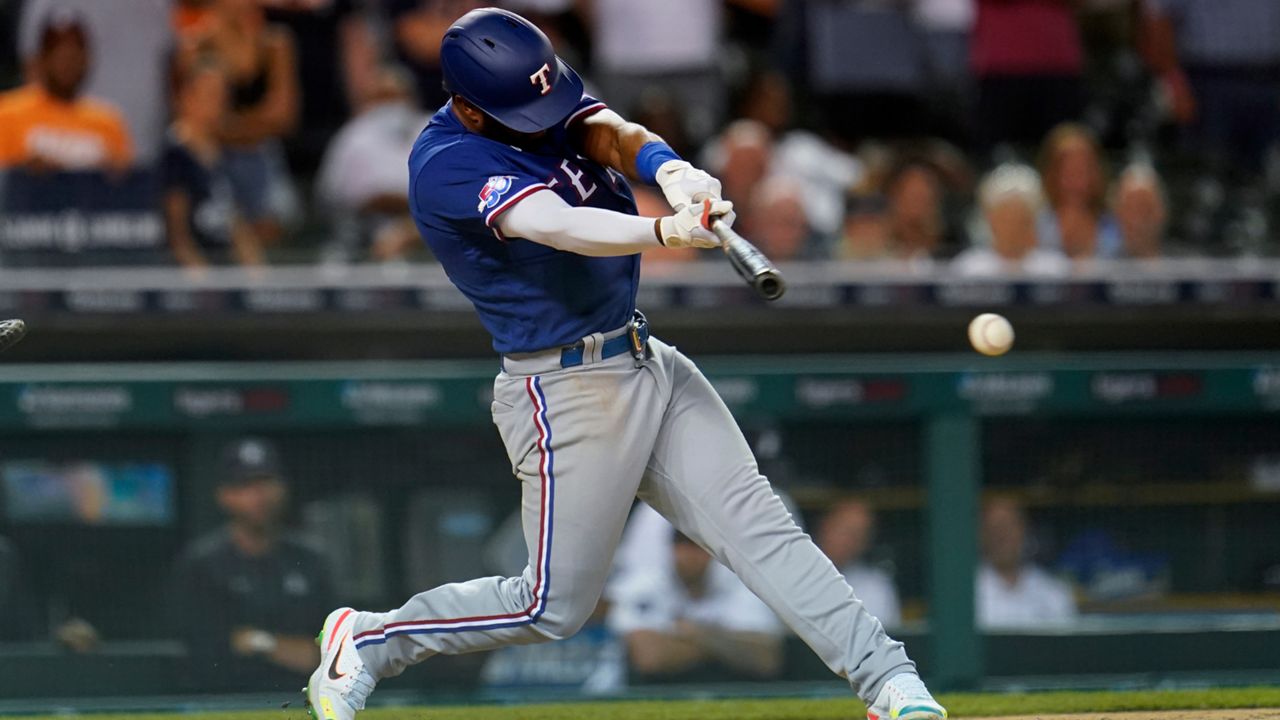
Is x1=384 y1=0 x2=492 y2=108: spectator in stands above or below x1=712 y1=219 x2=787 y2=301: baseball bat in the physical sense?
above

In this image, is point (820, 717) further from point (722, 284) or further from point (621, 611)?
point (722, 284)

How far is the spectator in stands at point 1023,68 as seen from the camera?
765 centimetres

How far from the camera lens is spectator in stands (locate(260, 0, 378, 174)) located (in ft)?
24.5

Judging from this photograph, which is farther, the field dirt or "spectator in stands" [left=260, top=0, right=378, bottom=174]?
"spectator in stands" [left=260, top=0, right=378, bottom=174]

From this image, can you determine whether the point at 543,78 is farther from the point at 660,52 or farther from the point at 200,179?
the point at 660,52

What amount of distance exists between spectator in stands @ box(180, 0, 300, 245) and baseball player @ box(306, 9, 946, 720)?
3.46 m

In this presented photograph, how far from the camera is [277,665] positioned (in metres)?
5.12

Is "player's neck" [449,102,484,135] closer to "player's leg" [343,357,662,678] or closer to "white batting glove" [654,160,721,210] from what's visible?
"white batting glove" [654,160,721,210]

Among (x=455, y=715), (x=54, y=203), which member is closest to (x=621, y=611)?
(x=455, y=715)

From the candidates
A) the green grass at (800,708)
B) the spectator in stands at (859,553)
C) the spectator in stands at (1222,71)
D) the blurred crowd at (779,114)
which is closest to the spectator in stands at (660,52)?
the blurred crowd at (779,114)

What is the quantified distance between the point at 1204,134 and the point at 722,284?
12.1 feet

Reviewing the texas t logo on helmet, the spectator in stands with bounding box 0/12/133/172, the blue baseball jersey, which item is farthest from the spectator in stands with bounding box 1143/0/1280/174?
the texas t logo on helmet

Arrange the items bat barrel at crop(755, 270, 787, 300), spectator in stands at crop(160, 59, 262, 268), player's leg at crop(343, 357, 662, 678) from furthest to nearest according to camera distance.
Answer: spectator in stands at crop(160, 59, 262, 268)
player's leg at crop(343, 357, 662, 678)
bat barrel at crop(755, 270, 787, 300)

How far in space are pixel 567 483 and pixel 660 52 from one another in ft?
14.3
